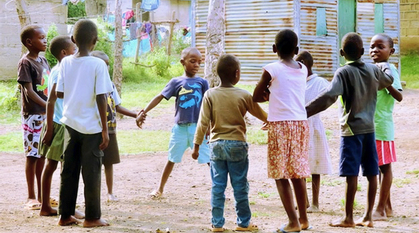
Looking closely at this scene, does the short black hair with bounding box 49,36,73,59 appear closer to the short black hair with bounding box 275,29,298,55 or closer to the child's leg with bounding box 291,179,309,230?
the short black hair with bounding box 275,29,298,55

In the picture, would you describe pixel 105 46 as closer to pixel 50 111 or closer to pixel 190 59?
pixel 190 59

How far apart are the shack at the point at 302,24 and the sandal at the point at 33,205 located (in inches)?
562

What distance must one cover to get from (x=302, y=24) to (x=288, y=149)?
1515cm

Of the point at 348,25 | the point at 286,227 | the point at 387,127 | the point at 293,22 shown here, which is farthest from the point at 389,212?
the point at 348,25

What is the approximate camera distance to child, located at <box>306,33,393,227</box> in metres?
4.73

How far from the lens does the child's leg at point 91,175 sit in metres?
4.82

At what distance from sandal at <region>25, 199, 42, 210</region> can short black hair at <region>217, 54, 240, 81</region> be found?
220 cm

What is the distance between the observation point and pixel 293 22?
19.1 m

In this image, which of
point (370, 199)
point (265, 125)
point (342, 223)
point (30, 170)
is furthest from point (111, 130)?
point (370, 199)

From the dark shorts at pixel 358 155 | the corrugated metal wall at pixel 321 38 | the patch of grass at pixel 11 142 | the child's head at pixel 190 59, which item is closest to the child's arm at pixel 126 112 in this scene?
the child's head at pixel 190 59

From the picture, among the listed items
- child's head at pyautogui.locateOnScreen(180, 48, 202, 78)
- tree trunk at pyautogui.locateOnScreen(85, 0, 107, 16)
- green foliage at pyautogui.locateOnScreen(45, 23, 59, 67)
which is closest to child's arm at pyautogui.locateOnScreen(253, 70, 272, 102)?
child's head at pyautogui.locateOnScreen(180, 48, 202, 78)

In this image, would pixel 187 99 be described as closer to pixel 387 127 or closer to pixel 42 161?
pixel 42 161

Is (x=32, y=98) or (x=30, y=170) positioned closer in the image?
(x=32, y=98)

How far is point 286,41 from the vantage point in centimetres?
459
